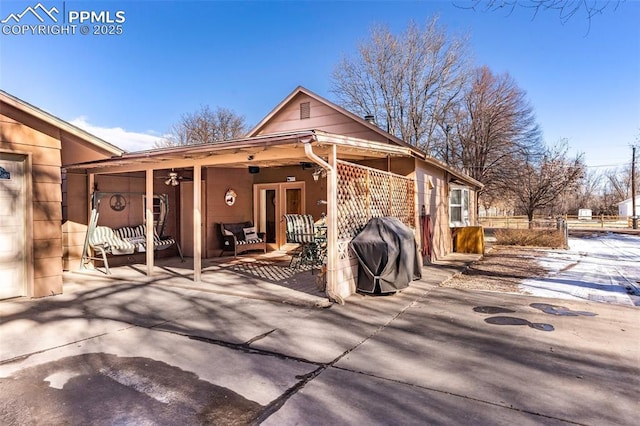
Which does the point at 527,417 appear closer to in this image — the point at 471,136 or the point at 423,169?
the point at 423,169

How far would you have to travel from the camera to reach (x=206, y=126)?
3238 cm

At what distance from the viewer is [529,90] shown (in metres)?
24.4

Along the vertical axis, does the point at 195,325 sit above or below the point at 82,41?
below

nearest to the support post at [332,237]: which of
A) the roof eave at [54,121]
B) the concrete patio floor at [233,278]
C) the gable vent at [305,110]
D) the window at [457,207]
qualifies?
the concrete patio floor at [233,278]

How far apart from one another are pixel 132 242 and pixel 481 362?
23.6 feet

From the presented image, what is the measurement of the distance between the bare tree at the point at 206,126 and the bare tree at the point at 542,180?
2081cm

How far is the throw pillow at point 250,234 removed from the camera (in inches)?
397

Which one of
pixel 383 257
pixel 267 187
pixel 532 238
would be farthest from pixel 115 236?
pixel 532 238

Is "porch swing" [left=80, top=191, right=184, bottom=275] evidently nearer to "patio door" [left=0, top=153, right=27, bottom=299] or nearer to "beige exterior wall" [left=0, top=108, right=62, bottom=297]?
"beige exterior wall" [left=0, top=108, right=62, bottom=297]

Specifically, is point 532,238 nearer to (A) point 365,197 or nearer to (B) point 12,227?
(A) point 365,197

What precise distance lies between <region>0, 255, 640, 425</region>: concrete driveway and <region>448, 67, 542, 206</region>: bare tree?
769 inches

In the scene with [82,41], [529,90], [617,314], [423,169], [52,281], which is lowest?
[617,314]

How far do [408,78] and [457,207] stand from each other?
1289 centimetres

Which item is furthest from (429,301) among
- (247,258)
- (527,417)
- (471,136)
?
(471,136)
